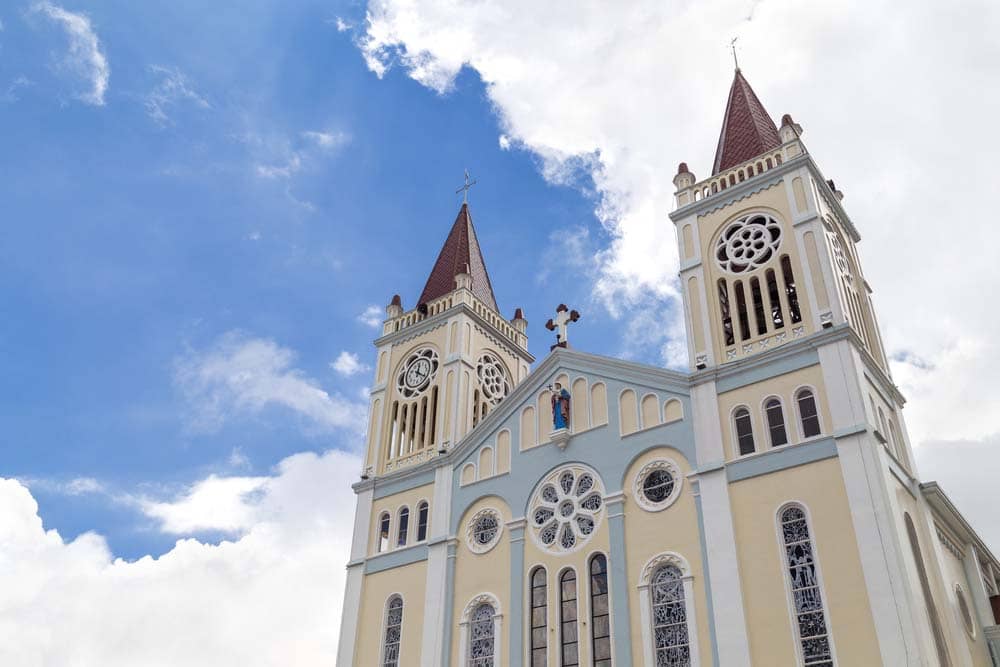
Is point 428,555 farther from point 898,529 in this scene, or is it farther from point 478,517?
point 898,529

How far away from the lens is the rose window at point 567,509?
25.3 m

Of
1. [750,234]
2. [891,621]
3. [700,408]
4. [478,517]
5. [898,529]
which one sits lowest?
[891,621]

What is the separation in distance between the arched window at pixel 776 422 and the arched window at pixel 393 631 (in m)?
13.2

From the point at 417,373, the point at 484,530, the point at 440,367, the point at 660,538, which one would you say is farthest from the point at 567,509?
the point at 417,373

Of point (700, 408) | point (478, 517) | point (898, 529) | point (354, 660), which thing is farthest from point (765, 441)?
point (354, 660)

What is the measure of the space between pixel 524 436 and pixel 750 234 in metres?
9.75

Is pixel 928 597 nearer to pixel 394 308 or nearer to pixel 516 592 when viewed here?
pixel 516 592

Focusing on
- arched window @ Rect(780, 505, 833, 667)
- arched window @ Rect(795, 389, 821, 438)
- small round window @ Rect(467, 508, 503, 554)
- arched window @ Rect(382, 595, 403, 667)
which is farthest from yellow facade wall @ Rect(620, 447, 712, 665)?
arched window @ Rect(382, 595, 403, 667)

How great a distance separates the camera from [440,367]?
3328 centimetres

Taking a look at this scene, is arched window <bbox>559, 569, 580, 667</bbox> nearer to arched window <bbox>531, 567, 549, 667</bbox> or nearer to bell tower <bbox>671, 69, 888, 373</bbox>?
arched window <bbox>531, 567, 549, 667</bbox>

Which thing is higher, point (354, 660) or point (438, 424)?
point (438, 424)

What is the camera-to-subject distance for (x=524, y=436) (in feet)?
93.9

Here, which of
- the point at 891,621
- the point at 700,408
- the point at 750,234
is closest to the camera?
the point at 891,621

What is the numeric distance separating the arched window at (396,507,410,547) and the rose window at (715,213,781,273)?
45.1 ft
